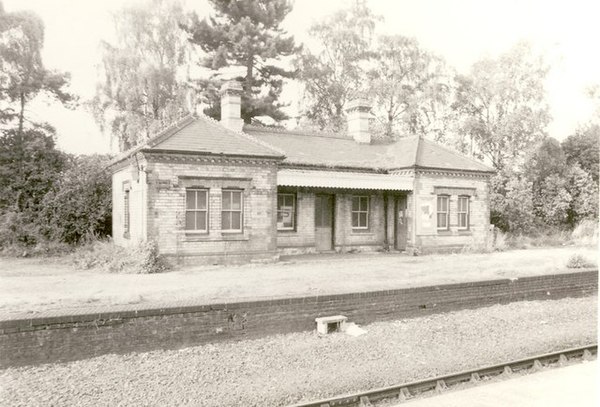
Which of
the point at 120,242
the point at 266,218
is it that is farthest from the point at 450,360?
the point at 120,242

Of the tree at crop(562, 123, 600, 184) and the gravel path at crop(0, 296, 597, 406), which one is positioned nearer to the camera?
the gravel path at crop(0, 296, 597, 406)

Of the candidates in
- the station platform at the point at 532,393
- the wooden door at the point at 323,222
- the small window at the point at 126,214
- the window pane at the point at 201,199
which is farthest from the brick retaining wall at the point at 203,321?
the small window at the point at 126,214

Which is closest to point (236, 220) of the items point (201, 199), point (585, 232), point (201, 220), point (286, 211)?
point (201, 220)

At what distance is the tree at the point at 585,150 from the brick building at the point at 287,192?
1126 cm

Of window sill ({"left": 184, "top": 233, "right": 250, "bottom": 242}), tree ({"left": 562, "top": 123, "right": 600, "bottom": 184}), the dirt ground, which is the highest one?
tree ({"left": 562, "top": 123, "right": 600, "bottom": 184})

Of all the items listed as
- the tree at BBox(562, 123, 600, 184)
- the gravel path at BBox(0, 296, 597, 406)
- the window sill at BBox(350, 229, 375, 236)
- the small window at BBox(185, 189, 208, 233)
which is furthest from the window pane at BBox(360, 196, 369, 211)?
the tree at BBox(562, 123, 600, 184)

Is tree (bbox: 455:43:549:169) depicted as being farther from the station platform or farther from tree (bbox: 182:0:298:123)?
the station platform

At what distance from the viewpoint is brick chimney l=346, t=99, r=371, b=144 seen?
906 inches

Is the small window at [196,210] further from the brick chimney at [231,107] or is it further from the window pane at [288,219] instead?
the brick chimney at [231,107]

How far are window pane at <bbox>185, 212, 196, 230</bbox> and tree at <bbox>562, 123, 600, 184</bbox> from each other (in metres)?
22.8

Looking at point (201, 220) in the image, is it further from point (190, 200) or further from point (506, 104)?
point (506, 104)

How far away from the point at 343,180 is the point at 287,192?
2043mm

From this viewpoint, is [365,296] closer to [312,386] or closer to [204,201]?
[312,386]

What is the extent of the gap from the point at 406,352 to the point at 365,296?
1.50m
